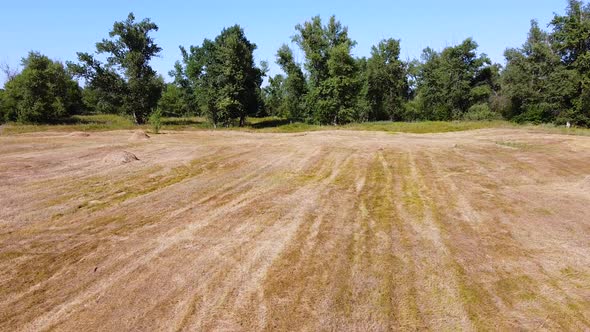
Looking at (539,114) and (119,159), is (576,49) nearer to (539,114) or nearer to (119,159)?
(539,114)

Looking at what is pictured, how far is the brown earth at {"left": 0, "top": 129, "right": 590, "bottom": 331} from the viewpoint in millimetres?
5828

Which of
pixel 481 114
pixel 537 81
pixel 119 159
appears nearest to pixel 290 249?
pixel 119 159

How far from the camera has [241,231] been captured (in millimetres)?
9195

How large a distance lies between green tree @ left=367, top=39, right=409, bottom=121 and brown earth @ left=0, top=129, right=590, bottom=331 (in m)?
50.7

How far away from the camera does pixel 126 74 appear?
52156 mm

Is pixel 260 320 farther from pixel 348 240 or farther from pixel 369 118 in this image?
pixel 369 118

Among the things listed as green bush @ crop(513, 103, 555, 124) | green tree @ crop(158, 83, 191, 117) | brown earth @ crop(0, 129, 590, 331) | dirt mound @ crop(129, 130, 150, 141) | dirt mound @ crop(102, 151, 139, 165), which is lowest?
brown earth @ crop(0, 129, 590, 331)

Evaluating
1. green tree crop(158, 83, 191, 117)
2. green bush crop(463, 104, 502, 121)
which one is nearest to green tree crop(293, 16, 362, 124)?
green bush crop(463, 104, 502, 121)

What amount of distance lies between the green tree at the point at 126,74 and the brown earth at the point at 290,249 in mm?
37882

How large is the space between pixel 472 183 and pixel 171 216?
10700 millimetres

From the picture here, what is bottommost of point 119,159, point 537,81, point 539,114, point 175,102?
point 119,159

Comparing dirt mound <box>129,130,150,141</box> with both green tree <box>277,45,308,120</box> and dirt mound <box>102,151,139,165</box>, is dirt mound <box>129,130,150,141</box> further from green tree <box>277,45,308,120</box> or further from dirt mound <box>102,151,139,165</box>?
green tree <box>277,45,308,120</box>

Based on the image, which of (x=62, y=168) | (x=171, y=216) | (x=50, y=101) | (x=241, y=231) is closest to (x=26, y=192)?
(x=62, y=168)

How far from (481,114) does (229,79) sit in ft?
125
